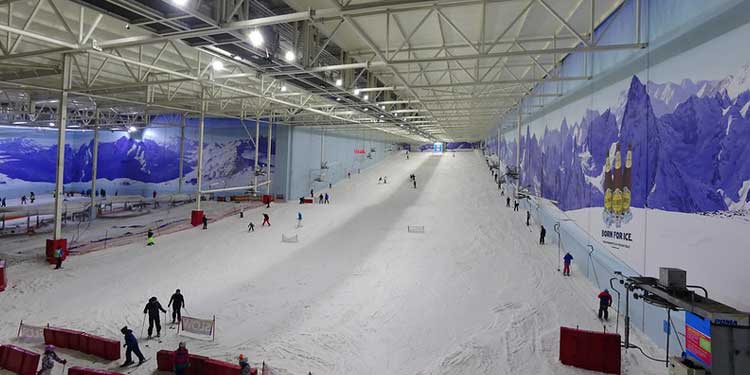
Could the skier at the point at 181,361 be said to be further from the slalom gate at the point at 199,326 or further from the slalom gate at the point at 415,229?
the slalom gate at the point at 415,229

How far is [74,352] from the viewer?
8961mm

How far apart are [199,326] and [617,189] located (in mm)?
12632

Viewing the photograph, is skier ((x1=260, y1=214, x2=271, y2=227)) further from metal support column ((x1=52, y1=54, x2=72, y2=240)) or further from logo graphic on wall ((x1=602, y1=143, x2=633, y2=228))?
logo graphic on wall ((x1=602, y1=143, x2=633, y2=228))

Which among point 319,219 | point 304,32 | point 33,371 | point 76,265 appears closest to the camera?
point 33,371

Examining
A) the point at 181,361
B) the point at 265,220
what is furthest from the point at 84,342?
the point at 265,220

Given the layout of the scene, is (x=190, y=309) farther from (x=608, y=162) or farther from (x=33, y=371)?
(x=608, y=162)

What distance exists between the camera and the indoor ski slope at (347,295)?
8.78 meters

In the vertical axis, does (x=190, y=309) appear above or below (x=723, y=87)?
below

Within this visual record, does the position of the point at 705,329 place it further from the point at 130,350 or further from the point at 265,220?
the point at 265,220

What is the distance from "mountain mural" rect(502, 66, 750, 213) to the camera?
21.4 feet

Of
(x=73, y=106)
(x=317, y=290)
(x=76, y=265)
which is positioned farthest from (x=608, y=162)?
(x=73, y=106)

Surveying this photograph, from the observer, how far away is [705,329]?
5.83 m

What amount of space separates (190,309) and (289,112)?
20523mm

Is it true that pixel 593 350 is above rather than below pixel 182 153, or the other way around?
below
